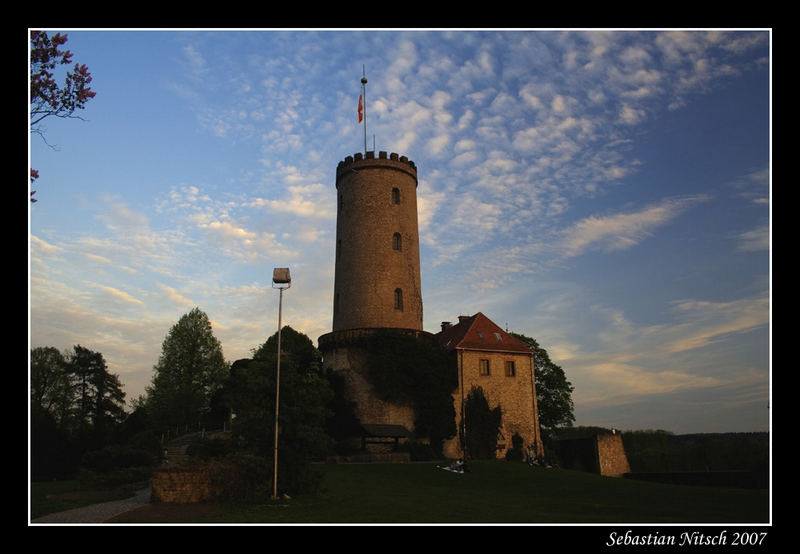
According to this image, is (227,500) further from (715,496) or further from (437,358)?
(437,358)

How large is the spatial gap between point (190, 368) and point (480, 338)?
27971mm

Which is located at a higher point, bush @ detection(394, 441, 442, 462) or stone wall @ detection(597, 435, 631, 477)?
bush @ detection(394, 441, 442, 462)

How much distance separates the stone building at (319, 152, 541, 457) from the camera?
40.8 m

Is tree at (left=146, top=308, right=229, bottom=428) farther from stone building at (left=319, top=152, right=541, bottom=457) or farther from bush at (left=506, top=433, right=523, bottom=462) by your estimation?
bush at (left=506, top=433, right=523, bottom=462)

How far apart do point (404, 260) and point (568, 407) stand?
21688mm

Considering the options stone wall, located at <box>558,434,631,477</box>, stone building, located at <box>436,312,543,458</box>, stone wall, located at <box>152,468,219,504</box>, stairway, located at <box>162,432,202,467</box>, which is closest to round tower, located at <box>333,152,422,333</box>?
stone building, located at <box>436,312,543,458</box>

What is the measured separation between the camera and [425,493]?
21.8 m

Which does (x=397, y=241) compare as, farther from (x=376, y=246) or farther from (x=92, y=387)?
(x=92, y=387)

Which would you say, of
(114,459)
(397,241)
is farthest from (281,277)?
(397,241)

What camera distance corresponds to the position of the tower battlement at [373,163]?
1748 inches

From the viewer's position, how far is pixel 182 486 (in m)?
18.5

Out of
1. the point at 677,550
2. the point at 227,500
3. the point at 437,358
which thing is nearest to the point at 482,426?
the point at 437,358

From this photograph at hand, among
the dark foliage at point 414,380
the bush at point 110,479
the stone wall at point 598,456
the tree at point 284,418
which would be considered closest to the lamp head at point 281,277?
the tree at point 284,418

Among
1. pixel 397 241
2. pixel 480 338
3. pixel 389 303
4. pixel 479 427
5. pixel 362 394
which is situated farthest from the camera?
pixel 480 338
